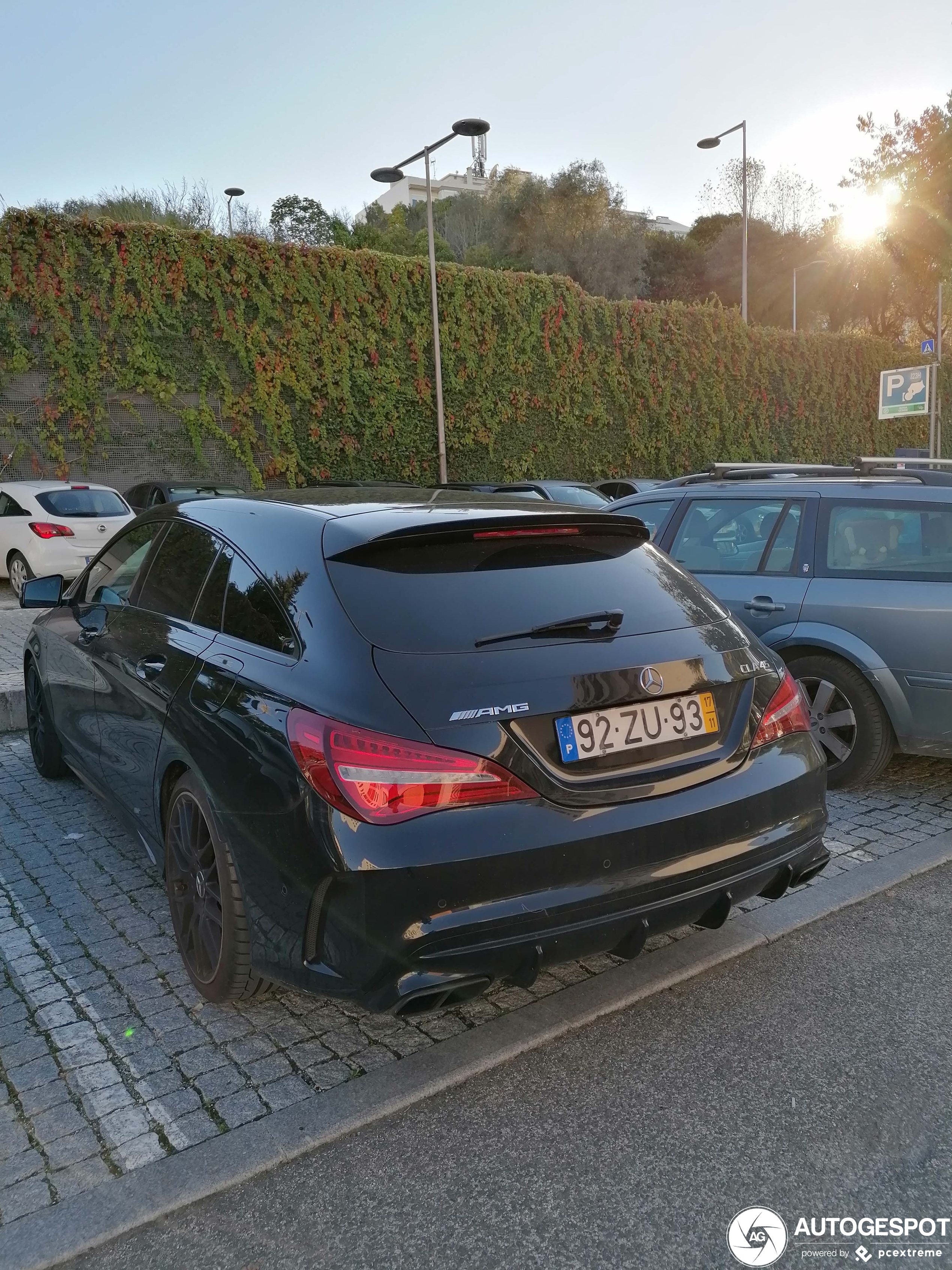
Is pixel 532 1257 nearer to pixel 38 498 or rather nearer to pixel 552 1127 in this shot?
pixel 552 1127

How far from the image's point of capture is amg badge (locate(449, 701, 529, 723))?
2449 millimetres

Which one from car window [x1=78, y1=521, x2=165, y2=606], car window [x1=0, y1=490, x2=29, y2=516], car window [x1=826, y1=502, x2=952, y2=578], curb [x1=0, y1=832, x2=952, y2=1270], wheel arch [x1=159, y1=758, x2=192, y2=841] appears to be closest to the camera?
curb [x1=0, y1=832, x2=952, y2=1270]

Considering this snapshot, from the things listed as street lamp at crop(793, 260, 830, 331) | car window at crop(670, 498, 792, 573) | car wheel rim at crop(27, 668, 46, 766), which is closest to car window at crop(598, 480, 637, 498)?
car window at crop(670, 498, 792, 573)

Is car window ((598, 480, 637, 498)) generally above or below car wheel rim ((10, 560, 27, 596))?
above

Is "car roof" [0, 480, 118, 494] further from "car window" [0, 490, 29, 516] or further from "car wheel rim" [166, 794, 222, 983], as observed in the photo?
"car wheel rim" [166, 794, 222, 983]

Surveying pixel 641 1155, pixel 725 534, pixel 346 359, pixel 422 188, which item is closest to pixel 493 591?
pixel 641 1155

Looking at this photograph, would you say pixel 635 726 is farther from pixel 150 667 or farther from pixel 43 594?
pixel 43 594

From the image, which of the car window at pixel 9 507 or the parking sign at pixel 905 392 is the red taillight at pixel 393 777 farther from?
the parking sign at pixel 905 392

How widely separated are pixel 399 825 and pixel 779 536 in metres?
3.63

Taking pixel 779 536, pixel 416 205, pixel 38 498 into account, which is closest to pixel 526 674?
pixel 779 536

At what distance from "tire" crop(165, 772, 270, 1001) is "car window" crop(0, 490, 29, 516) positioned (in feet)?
33.9

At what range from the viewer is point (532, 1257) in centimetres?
207

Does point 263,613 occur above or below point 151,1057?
above

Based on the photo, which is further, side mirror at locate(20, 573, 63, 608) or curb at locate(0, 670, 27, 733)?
curb at locate(0, 670, 27, 733)
